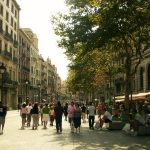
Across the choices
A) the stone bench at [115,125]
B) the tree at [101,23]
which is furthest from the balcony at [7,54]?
the stone bench at [115,125]

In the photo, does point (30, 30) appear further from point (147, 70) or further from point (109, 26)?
point (109, 26)

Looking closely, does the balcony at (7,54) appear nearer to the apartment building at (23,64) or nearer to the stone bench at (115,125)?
the apartment building at (23,64)

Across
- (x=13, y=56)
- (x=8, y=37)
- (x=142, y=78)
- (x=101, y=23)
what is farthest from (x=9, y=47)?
(x=101, y=23)

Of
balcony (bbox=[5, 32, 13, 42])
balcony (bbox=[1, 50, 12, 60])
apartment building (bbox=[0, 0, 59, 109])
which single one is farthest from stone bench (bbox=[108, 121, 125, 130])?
balcony (bbox=[5, 32, 13, 42])

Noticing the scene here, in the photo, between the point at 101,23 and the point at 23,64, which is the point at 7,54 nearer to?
the point at 23,64

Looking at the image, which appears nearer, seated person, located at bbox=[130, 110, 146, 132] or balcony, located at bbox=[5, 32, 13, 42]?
seated person, located at bbox=[130, 110, 146, 132]

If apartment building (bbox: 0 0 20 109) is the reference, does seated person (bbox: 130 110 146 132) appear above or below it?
below

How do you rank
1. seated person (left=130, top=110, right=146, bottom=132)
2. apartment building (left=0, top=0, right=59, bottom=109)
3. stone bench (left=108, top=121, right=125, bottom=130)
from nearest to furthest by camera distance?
1. seated person (left=130, top=110, right=146, bottom=132)
2. stone bench (left=108, top=121, right=125, bottom=130)
3. apartment building (left=0, top=0, right=59, bottom=109)

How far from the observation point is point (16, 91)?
244 ft

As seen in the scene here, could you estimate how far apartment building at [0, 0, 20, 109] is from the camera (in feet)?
205

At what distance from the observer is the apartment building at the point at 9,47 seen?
62625 millimetres

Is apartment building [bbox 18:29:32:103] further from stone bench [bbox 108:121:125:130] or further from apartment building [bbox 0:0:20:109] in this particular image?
stone bench [bbox 108:121:125:130]

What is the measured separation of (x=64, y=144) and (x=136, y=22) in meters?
10.6

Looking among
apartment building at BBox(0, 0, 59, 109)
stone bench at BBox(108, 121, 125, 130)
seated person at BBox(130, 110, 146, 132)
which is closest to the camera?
seated person at BBox(130, 110, 146, 132)
